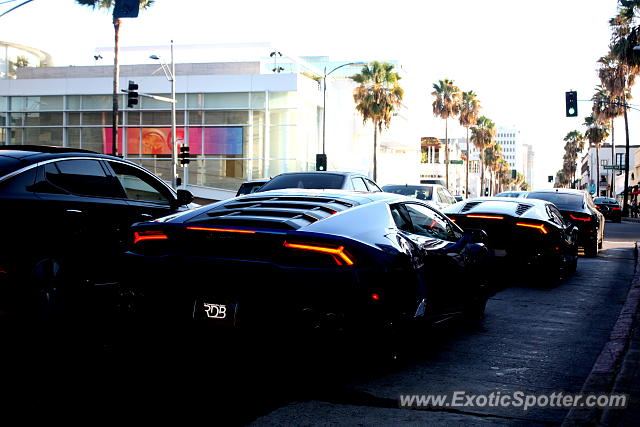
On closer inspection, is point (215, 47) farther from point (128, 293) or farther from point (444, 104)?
point (128, 293)

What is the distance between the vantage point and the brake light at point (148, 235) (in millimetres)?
4727

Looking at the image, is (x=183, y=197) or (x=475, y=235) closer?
(x=475, y=235)

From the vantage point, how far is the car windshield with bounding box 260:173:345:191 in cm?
1323

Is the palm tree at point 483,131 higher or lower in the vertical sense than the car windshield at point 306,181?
higher

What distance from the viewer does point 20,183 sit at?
19.4ft

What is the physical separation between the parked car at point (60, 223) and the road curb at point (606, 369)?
4.03 metres

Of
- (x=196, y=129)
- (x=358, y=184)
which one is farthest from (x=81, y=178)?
(x=196, y=129)

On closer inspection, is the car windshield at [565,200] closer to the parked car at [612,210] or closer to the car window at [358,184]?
the car window at [358,184]

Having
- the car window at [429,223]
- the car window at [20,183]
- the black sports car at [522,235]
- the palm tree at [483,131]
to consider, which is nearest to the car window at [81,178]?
the car window at [20,183]

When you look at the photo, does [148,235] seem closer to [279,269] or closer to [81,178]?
[279,269]

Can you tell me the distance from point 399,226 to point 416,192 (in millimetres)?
13996

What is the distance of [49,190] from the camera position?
6.25m

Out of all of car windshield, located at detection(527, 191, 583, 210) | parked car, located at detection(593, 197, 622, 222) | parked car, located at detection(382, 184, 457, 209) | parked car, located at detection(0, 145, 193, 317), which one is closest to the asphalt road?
parked car, located at detection(0, 145, 193, 317)

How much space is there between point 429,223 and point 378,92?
144ft
